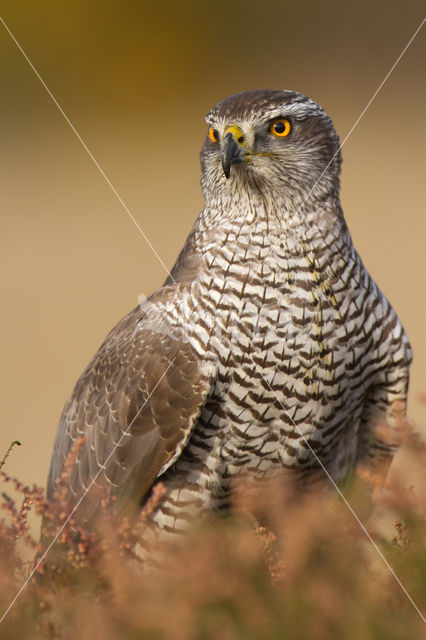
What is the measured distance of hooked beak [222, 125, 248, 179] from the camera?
1836mm

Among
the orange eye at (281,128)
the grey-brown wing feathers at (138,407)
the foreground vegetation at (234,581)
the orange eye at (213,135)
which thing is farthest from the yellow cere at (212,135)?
the foreground vegetation at (234,581)

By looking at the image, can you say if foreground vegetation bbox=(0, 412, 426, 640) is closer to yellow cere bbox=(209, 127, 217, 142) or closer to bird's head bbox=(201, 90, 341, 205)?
bird's head bbox=(201, 90, 341, 205)

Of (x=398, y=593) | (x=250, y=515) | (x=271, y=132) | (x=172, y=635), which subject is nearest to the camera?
(x=172, y=635)

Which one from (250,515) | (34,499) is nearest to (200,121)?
(250,515)

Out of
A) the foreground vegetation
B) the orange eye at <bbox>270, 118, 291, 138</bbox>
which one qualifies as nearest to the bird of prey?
the orange eye at <bbox>270, 118, 291, 138</bbox>

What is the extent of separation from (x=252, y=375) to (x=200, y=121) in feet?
17.7

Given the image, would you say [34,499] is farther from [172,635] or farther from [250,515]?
[250,515]

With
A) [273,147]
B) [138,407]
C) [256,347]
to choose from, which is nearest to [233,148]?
[273,147]

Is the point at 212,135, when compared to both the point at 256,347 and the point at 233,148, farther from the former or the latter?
the point at 256,347

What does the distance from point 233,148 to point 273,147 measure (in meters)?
0.11

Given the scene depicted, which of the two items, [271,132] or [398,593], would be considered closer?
[398,593]

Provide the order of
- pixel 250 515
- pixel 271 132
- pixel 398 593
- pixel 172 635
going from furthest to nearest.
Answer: pixel 271 132
pixel 250 515
pixel 398 593
pixel 172 635

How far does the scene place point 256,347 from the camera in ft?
5.71

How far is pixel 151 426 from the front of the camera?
181cm
